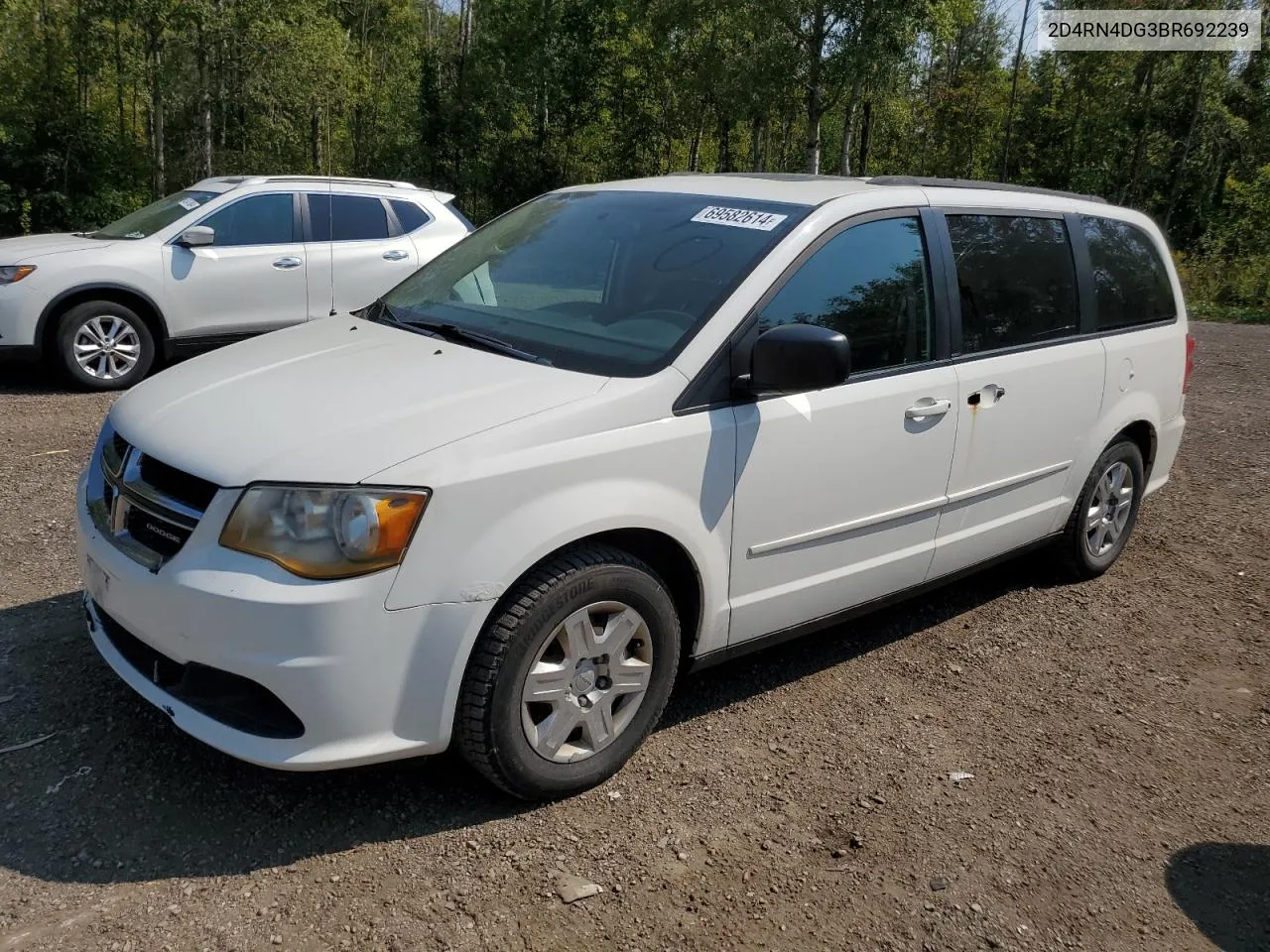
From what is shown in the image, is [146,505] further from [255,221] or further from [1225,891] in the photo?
[255,221]

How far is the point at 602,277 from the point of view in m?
3.63

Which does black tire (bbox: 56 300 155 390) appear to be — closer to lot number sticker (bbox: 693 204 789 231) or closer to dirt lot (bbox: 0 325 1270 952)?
dirt lot (bbox: 0 325 1270 952)

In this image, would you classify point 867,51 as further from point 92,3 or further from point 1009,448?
point 1009,448

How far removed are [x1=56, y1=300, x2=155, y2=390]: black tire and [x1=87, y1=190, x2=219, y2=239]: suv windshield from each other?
76cm

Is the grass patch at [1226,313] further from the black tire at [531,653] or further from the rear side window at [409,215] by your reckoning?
the black tire at [531,653]

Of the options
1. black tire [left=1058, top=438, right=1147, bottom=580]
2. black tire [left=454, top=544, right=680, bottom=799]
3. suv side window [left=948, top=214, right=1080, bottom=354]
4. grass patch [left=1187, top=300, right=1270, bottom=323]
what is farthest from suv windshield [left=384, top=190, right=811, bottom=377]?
grass patch [left=1187, top=300, right=1270, bottom=323]

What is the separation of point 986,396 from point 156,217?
749 cm

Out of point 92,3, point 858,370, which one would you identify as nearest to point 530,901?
point 858,370

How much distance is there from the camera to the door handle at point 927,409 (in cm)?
368

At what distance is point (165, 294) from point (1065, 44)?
35472 mm

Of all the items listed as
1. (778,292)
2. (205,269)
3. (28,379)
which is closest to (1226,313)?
(205,269)

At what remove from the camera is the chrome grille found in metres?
2.72

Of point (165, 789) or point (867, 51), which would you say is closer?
point (165, 789)

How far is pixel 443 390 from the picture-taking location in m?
2.96
